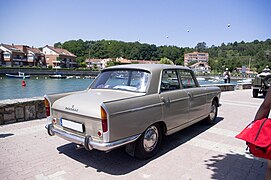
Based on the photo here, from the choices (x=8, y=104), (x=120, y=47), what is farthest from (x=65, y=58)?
→ (x=8, y=104)

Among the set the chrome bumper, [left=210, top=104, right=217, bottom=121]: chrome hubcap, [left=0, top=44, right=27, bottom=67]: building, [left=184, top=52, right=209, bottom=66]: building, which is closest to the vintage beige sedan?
the chrome bumper

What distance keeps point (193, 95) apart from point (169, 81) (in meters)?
0.86

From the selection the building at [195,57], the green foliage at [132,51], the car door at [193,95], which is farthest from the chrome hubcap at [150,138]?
the building at [195,57]

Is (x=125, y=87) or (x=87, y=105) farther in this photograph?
(x=125, y=87)

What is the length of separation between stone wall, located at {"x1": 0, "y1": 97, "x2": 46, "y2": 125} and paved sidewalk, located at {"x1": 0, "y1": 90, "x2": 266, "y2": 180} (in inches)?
20.4

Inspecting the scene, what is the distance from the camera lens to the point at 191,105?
465 cm

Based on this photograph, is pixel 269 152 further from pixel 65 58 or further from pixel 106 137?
pixel 65 58

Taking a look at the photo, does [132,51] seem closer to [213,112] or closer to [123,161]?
[213,112]

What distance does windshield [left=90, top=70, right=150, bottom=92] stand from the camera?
147 inches

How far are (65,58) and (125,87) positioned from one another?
330 ft

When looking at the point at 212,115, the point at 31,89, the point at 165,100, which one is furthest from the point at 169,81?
the point at 31,89

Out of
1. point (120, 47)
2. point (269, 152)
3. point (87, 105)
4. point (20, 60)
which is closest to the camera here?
point (269, 152)

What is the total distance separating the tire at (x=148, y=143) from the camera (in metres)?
3.44

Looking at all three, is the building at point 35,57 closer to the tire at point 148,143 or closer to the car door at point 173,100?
the car door at point 173,100
